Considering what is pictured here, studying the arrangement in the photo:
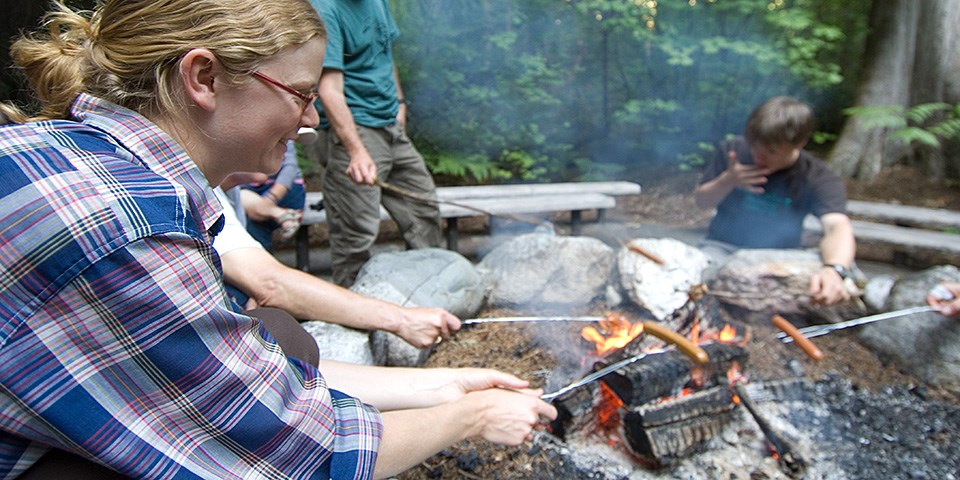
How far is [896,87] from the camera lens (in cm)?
815

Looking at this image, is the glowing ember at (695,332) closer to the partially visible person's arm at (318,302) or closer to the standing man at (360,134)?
the partially visible person's arm at (318,302)

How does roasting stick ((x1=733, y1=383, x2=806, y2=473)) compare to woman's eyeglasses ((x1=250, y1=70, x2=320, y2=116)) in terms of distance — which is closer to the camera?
woman's eyeglasses ((x1=250, y1=70, x2=320, y2=116))

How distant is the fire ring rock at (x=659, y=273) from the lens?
12.0ft

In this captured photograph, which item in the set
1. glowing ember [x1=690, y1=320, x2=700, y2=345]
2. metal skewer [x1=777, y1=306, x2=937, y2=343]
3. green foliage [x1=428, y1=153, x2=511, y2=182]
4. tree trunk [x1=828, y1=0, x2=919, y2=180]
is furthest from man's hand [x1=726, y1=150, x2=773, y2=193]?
tree trunk [x1=828, y1=0, x2=919, y2=180]

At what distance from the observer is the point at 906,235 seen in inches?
221

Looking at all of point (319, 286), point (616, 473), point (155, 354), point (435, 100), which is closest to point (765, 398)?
point (616, 473)

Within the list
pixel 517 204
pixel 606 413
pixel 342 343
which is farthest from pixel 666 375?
pixel 517 204

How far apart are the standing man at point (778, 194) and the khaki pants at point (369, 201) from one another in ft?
7.68

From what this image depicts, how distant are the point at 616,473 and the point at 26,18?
3056 mm

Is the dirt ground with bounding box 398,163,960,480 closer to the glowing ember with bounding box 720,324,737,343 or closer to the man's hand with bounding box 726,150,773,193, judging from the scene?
the glowing ember with bounding box 720,324,737,343

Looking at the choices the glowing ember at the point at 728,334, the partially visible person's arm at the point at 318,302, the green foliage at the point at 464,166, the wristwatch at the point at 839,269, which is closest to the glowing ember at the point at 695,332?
the glowing ember at the point at 728,334

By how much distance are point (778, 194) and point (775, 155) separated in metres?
0.43

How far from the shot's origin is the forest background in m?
7.91

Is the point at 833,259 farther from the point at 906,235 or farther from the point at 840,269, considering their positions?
the point at 906,235
